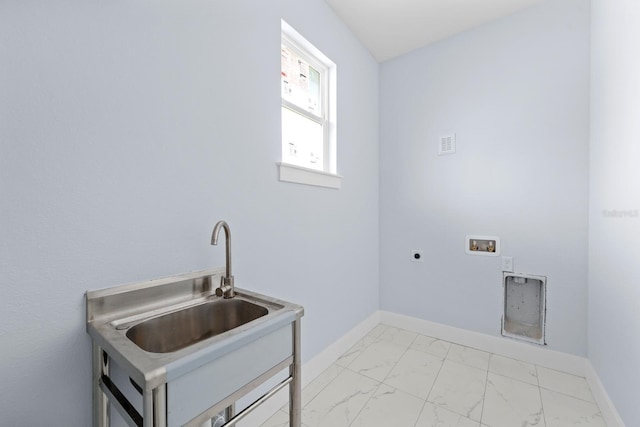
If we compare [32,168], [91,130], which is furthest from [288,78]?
[32,168]

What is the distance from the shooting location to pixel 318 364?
1.89m

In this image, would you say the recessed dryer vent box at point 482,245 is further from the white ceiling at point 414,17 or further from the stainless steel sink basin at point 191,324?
the stainless steel sink basin at point 191,324

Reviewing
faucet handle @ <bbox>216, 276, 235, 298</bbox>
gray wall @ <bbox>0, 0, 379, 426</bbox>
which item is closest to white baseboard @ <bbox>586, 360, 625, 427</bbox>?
gray wall @ <bbox>0, 0, 379, 426</bbox>

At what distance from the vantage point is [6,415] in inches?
28.6

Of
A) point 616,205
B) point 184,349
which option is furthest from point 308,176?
point 616,205

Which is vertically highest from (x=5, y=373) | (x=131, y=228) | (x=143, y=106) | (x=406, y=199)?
(x=143, y=106)

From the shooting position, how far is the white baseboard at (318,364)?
4.66 ft

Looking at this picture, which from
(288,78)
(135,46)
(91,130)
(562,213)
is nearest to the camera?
(91,130)

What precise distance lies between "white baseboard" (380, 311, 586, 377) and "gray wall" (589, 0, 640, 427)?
167 mm

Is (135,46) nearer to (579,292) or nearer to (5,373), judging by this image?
(5,373)

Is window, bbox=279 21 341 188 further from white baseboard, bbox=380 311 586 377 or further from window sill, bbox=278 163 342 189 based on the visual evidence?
white baseboard, bbox=380 311 586 377

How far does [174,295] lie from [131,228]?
318mm

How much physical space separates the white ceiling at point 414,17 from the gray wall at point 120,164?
709 mm

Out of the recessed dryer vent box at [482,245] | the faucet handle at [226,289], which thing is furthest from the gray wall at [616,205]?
the faucet handle at [226,289]
